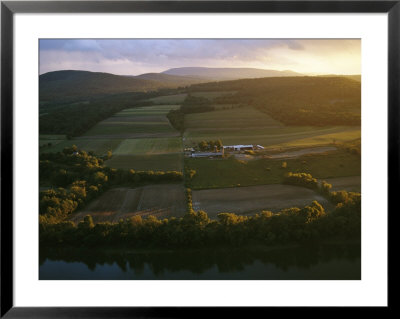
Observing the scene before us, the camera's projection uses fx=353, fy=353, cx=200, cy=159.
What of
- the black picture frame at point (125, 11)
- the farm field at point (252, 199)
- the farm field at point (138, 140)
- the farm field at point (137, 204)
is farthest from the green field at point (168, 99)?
the black picture frame at point (125, 11)

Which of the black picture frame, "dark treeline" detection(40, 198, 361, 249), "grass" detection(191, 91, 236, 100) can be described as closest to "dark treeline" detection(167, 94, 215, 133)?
"grass" detection(191, 91, 236, 100)

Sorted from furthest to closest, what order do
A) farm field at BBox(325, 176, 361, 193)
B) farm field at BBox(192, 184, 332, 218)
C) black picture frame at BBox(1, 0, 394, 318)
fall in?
farm field at BBox(192, 184, 332, 218) → farm field at BBox(325, 176, 361, 193) → black picture frame at BBox(1, 0, 394, 318)

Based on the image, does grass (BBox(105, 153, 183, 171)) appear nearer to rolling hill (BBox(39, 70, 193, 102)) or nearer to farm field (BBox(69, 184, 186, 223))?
farm field (BBox(69, 184, 186, 223))

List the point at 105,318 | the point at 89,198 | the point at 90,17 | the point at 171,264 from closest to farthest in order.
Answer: the point at 105,318, the point at 90,17, the point at 171,264, the point at 89,198

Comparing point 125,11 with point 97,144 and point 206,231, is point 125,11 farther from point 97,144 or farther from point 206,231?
point 206,231

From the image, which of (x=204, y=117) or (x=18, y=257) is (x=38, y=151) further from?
(x=204, y=117)

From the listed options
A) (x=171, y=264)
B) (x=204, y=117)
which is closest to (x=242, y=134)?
(x=204, y=117)

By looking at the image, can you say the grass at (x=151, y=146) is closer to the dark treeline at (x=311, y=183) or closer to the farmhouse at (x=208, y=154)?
the farmhouse at (x=208, y=154)
